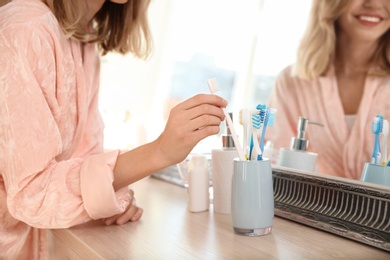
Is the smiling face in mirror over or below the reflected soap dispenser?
over

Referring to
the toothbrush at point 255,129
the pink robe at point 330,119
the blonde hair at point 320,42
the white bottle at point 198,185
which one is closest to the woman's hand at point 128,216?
the white bottle at point 198,185

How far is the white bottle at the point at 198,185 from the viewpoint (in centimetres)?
86

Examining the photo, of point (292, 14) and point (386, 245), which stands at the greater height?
point (292, 14)

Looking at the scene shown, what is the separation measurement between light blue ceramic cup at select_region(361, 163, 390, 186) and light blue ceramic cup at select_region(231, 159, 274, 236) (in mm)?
201

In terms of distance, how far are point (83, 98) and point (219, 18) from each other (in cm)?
241

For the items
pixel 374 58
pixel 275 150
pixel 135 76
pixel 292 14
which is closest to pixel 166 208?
pixel 275 150

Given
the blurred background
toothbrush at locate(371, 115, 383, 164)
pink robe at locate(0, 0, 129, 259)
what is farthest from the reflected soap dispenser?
the blurred background

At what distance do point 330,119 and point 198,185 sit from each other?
0.37 meters

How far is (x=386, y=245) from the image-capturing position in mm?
640

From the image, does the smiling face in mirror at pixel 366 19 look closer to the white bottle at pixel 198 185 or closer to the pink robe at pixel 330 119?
the pink robe at pixel 330 119

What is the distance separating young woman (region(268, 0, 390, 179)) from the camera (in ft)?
3.05

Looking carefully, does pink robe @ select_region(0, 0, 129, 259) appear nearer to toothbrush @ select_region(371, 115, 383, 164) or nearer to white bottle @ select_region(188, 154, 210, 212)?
white bottle @ select_region(188, 154, 210, 212)

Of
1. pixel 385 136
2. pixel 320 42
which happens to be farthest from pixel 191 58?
pixel 385 136

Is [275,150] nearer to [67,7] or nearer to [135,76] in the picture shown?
[67,7]
